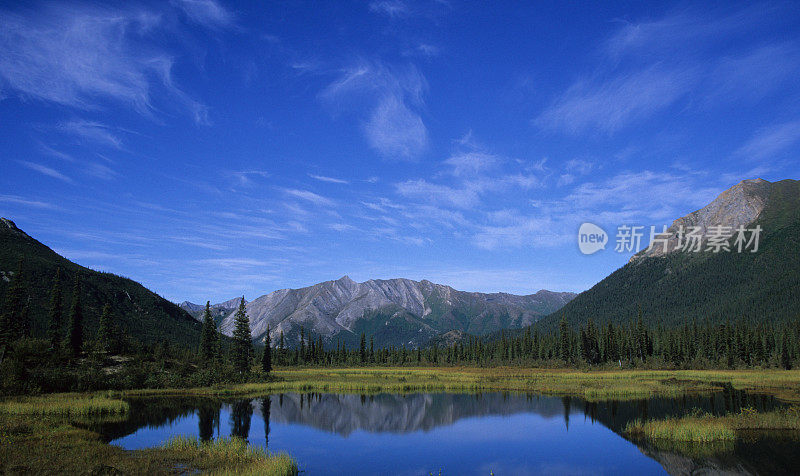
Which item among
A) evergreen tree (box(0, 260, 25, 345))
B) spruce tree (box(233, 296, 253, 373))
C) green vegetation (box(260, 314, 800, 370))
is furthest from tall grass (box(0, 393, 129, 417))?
green vegetation (box(260, 314, 800, 370))

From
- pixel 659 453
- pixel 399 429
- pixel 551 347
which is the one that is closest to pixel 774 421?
pixel 659 453

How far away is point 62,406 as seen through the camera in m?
45.2

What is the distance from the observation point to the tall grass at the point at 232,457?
2658cm

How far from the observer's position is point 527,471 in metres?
30.9

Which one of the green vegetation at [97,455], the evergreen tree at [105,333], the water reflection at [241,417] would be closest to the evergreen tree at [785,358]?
the water reflection at [241,417]

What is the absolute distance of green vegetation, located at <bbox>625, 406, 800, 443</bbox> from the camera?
121 ft

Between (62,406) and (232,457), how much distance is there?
87.2ft

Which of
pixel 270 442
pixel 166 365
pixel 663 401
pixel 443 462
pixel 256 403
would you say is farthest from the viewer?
pixel 166 365

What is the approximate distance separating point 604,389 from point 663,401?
1098 cm

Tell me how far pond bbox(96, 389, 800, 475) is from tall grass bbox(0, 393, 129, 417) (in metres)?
3.00

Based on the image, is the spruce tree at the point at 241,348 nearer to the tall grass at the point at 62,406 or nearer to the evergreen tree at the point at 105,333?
the evergreen tree at the point at 105,333

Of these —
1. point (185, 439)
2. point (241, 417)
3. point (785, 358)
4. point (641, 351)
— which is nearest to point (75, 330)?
point (241, 417)

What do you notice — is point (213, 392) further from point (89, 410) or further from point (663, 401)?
point (663, 401)

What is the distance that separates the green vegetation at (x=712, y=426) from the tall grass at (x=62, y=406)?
1936 inches
